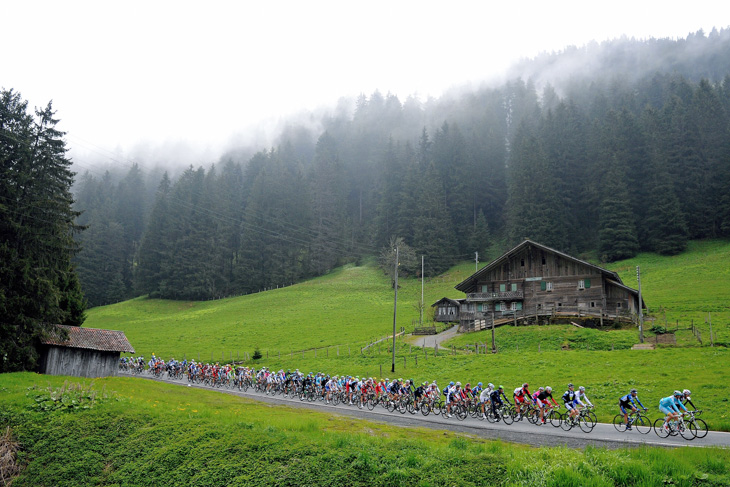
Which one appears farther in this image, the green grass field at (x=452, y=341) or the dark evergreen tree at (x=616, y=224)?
the dark evergreen tree at (x=616, y=224)

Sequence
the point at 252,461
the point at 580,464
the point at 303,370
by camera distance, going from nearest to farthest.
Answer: the point at 580,464 < the point at 252,461 < the point at 303,370

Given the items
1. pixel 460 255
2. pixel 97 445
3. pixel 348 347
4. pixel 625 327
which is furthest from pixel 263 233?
pixel 97 445

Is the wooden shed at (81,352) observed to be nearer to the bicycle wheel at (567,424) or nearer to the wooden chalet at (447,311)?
the bicycle wheel at (567,424)

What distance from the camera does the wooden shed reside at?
3353 cm

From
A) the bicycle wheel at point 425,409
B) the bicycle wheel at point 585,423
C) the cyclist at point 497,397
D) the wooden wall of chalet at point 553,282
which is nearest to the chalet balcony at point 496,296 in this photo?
the wooden wall of chalet at point 553,282

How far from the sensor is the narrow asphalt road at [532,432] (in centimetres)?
1619

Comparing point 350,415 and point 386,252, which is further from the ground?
point 386,252

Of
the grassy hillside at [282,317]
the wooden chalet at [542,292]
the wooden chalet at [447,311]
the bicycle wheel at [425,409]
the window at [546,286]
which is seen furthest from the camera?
the wooden chalet at [447,311]

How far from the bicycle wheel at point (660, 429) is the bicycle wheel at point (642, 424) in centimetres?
28

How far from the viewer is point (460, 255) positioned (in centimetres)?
8962

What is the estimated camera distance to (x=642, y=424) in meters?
19.4

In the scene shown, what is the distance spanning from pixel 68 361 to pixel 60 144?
657 inches

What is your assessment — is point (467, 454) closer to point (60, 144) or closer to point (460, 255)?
point (60, 144)

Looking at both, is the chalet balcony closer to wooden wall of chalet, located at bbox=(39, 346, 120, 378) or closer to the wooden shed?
the wooden shed
